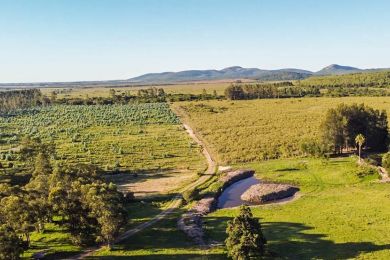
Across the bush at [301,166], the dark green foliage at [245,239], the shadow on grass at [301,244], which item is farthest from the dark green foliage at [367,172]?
the dark green foliage at [245,239]

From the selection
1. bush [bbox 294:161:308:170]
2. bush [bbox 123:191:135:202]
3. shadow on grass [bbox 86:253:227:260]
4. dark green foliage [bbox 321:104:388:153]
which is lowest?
shadow on grass [bbox 86:253:227:260]

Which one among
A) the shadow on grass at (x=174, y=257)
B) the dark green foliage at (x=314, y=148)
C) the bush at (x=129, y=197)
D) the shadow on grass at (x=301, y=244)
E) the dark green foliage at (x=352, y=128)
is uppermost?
the dark green foliage at (x=352, y=128)

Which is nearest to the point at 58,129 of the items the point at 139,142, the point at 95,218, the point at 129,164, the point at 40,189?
the point at 139,142

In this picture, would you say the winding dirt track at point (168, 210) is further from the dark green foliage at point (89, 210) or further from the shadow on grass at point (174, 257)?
the shadow on grass at point (174, 257)

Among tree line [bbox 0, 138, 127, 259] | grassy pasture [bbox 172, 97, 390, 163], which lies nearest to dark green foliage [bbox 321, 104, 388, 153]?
grassy pasture [bbox 172, 97, 390, 163]

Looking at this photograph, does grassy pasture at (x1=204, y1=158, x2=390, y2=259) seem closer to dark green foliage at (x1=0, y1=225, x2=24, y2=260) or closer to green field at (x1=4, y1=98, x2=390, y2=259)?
green field at (x1=4, y1=98, x2=390, y2=259)

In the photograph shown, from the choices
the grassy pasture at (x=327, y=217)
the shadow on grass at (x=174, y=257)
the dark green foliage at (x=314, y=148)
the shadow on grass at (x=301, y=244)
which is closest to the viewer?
the shadow on grass at (x=301, y=244)

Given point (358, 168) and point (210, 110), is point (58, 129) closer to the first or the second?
point (210, 110)
